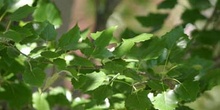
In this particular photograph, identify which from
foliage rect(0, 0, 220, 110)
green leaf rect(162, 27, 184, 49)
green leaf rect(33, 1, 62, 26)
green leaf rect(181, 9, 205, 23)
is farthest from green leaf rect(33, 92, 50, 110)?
green leaf rect(181, 9, 205, 23)

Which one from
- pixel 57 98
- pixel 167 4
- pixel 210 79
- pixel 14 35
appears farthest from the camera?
pixel 167 4

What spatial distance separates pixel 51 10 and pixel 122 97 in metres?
0.19

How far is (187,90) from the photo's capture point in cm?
58

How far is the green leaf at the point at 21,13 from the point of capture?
0.59 metres

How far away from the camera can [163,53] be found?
2.10ft

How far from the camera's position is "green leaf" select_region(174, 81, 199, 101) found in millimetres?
571

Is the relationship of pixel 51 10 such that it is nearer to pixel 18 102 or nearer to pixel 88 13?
pixel 18 102

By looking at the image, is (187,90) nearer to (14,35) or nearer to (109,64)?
(109,64)

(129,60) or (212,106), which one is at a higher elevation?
(212,106)

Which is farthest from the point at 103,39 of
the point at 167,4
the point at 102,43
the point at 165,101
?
the point at 167,4

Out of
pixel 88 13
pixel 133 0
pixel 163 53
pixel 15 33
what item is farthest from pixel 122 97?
pixel 133 0

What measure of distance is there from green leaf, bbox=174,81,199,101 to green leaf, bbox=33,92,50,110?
0.24 m

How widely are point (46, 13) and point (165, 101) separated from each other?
27cm

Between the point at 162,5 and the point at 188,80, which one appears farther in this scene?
the point at 162,5
